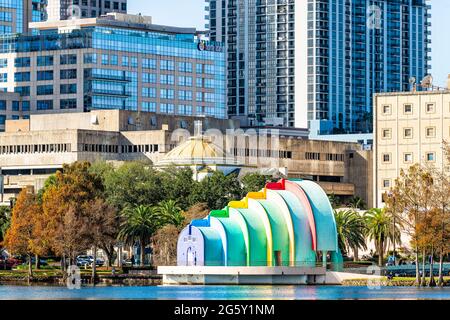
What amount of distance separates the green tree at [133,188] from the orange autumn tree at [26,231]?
19258mm

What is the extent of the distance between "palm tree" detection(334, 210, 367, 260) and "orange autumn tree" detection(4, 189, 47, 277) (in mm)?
34753

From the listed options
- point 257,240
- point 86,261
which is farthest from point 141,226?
point 257,240

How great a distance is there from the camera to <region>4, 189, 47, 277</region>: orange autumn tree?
142500mm

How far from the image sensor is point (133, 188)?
575ft

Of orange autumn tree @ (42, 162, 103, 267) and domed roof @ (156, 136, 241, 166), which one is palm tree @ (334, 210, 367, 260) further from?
domed roof @ (156, 136, 241, 166)

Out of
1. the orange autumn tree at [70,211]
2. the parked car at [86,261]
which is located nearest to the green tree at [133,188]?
the parked car at [86,261]

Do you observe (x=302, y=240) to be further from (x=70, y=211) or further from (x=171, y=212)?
(x=171, y=212)

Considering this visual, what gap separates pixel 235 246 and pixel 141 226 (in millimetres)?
21709

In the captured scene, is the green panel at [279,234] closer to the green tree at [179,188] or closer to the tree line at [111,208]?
the tree line at [111,208]

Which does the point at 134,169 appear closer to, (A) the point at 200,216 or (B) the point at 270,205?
(A) the point at 200,216

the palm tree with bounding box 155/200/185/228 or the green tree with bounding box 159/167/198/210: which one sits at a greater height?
the green tree with bounding box 159/167/198/210

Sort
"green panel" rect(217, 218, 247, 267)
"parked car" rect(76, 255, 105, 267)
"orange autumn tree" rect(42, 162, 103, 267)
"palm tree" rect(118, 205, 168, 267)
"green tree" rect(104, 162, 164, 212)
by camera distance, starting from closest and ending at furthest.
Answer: "green panel" rect(217, 218, 247, 267), "orange autumn tree" rect(42, 162, 103, 267), "palm tree" rect(118, 205, 168, 267), "parked car" rect(76, 255, 105, 267), "green tree" rect(104, 162, 164, 212)

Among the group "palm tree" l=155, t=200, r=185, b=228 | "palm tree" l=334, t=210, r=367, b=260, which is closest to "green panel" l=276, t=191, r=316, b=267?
"palm tree" l=155, t=200, r=185, b=228
